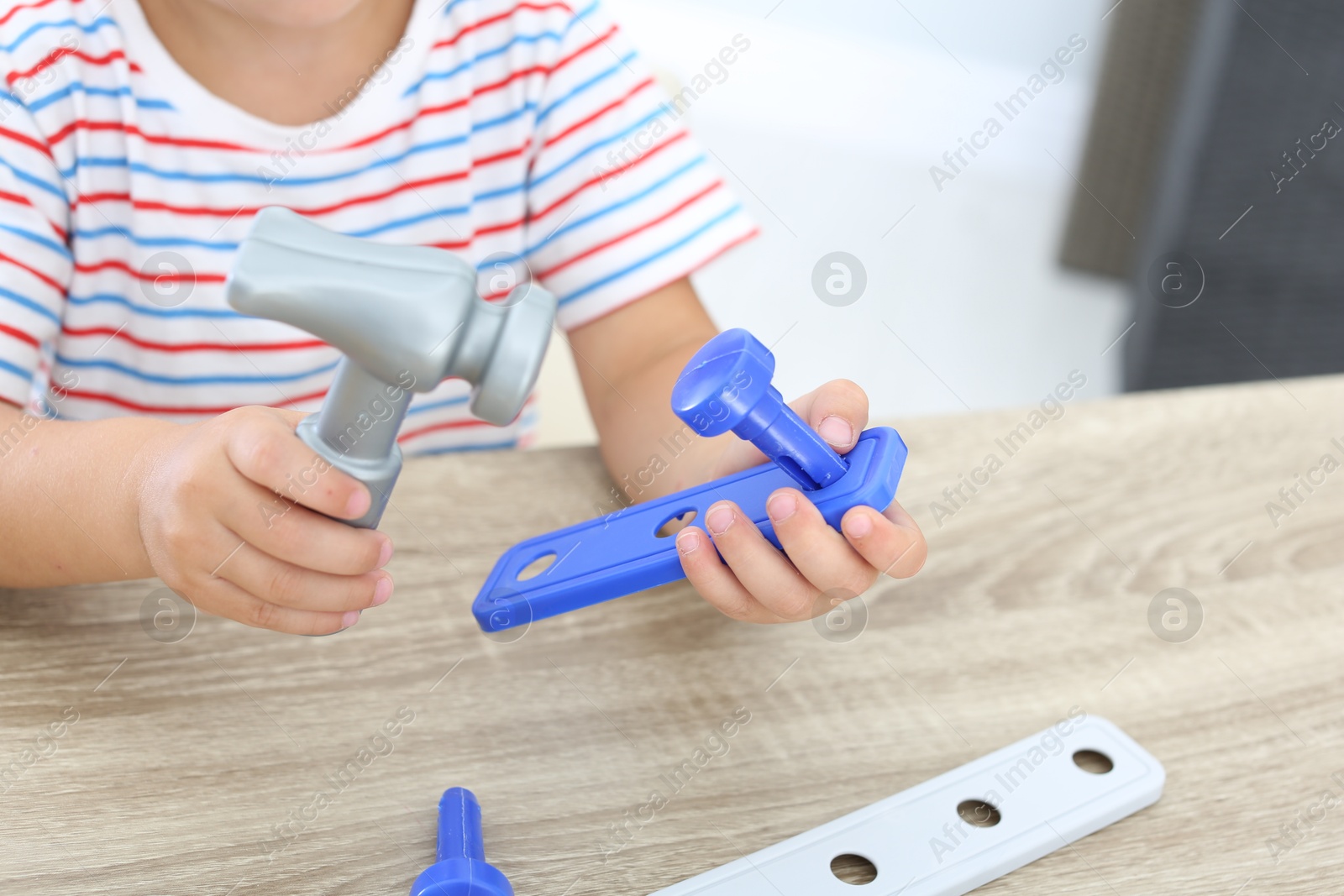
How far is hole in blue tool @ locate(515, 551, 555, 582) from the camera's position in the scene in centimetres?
48

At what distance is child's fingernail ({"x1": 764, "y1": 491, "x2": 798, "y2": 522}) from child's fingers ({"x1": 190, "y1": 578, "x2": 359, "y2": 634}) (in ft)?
0.57

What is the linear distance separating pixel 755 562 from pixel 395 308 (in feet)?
0.62

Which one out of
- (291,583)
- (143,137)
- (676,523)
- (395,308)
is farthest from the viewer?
(143,137)

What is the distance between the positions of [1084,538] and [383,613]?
0.38m

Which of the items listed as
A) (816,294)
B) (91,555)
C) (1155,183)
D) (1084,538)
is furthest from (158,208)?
(1155,183)

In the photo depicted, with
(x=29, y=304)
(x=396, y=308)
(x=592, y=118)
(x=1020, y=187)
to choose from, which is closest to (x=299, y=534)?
(x=396, y=308)

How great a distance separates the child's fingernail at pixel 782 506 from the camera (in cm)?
43

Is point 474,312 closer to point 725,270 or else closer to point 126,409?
point 126,409

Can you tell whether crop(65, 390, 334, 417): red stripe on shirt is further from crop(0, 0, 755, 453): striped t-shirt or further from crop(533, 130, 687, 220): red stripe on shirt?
crop(533, 130, 687, 220): red stripe on shirt

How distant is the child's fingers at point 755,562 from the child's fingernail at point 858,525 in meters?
0.03

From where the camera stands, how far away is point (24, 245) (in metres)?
0.62

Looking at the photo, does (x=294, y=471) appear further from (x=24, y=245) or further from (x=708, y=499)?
(x=24, y=245)

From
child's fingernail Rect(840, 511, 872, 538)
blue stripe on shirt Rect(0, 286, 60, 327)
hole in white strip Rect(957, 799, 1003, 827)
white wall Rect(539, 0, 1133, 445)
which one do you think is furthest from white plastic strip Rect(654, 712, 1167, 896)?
white wall Rect(539, 0, 1133, 445)

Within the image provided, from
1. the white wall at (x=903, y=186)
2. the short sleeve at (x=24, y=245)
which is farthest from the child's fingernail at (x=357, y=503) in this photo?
the white wall at (x=903, y=186)
